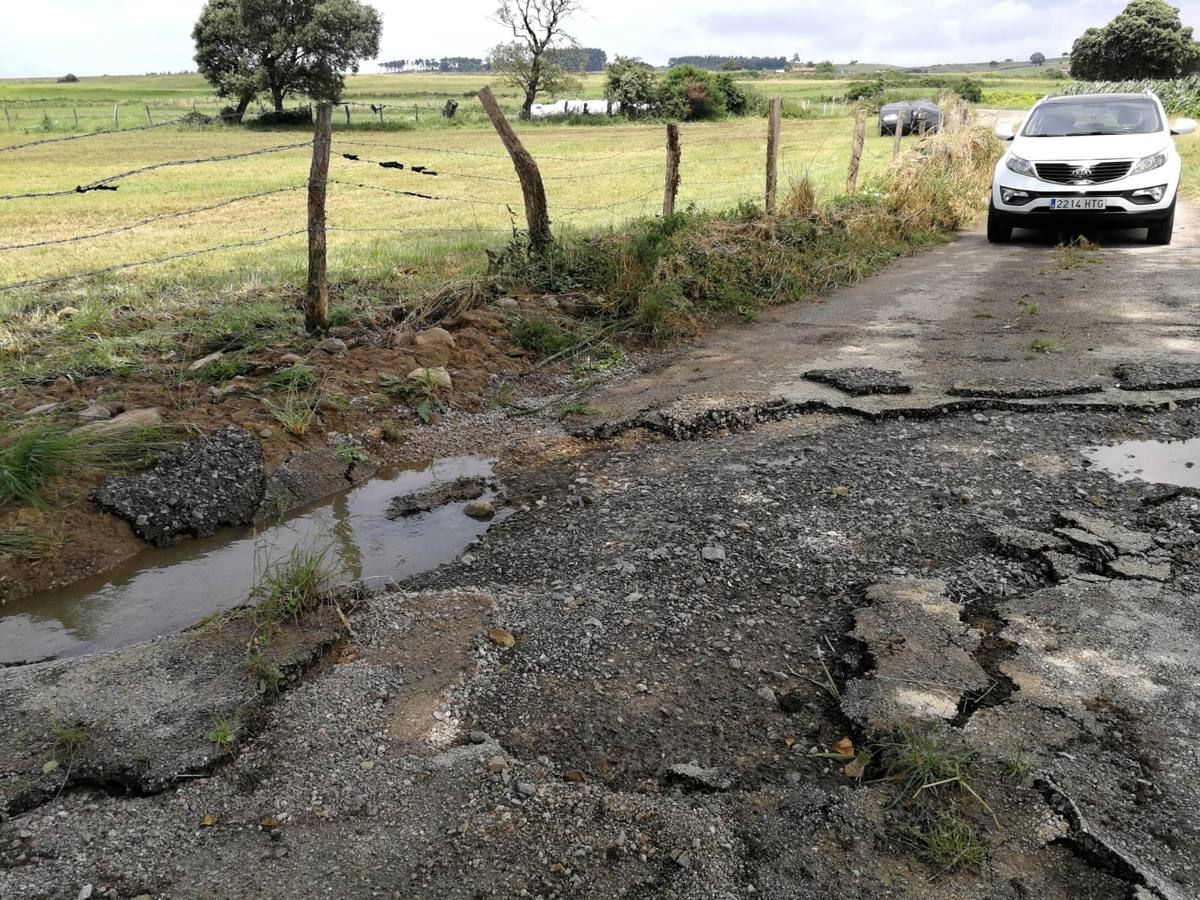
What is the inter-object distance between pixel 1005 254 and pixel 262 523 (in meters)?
9.38

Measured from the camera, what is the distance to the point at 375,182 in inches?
781

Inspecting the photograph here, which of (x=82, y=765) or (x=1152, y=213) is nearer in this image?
(x=82, y=765)

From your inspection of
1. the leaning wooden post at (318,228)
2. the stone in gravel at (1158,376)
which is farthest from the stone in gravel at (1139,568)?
the leaning wooden post at (318,228)

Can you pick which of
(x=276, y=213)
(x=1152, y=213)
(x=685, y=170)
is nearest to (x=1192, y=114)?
(x=685, y=170)

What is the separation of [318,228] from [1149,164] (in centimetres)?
905

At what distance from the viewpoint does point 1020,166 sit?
10016 millimetres

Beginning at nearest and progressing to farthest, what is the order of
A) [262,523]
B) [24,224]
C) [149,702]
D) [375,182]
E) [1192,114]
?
[149,702] → [262,523] → [24,224] → [375,182] → [1192,114]

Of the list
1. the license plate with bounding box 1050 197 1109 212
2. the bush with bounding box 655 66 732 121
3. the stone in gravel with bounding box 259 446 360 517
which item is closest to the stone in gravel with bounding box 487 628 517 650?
the stone in gravel with bounding box 259 446 360 517

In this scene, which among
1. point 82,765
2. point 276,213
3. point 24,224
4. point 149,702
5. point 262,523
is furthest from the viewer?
point 276,213

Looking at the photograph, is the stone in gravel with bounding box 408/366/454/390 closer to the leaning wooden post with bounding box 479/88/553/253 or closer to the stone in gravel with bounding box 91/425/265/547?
the stone in gravel with bounding box 91/425/265/547

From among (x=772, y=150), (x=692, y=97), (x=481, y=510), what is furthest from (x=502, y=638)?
(x=692, y=97)

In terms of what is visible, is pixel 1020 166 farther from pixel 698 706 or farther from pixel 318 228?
pixel 698 706

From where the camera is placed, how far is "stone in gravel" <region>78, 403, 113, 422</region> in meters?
4.90

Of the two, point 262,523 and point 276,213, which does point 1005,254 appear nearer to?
point 262,523
